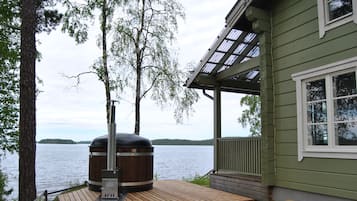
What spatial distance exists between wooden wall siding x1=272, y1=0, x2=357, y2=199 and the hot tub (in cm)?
279

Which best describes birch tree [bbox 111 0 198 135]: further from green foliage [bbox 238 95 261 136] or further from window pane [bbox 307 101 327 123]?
window pane [bbox 307 101 327 123]

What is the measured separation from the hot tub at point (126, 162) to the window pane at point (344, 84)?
13.0 ft

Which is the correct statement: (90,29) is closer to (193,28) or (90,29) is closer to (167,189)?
(193,28)

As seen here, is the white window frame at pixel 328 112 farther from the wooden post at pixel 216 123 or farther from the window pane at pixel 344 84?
the wooden post at pixel 216 123

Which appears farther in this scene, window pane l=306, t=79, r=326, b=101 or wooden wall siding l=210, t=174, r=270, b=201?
wooden wall siding l=210, t=174, r=270, b=201

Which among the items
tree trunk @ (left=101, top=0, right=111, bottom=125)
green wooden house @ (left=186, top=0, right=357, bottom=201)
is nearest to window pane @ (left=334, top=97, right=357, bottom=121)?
green wooden house @ (left=186, top=0, right=357, bottom=201)

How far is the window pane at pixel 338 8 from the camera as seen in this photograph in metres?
4.29

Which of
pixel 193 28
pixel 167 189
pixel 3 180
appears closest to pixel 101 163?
pixel 167 189

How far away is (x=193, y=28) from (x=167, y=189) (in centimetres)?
819

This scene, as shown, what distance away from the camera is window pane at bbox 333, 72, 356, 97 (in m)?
4.09

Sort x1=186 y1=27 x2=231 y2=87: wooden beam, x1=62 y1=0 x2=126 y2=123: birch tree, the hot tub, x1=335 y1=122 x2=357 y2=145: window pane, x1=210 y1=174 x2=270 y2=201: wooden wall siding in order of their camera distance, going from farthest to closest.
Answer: x1=62 y1=0 x2=126 y2=123: birch tree < x1=186 y1=27 x2=231 y2=87: wooden beam < the hot tub < x1=210 y1=174 x2=270 y2=201: wooden wall siding < x1=335 y1=122 x2=357 y2=145: window pane

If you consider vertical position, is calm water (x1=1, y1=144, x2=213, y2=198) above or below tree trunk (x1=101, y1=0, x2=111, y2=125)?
below

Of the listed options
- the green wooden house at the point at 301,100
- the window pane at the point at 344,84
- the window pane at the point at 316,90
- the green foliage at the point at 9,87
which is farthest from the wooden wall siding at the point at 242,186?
the green foliage at the point at 9,87

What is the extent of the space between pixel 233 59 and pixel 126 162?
349 centimetres
